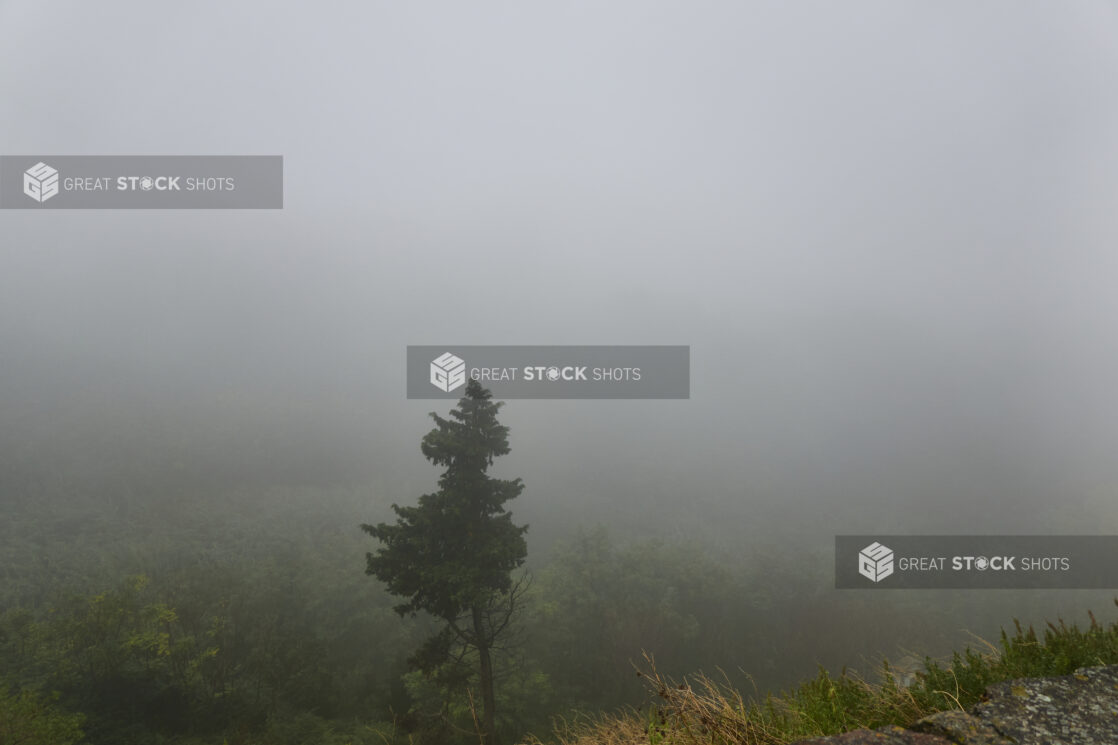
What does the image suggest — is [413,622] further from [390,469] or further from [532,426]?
[532,426]

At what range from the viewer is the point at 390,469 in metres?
50.0

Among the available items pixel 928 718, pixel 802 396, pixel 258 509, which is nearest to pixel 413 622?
pixel 258 509

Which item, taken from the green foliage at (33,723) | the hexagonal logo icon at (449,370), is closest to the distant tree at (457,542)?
the hexagonal logo icon at (449,370)

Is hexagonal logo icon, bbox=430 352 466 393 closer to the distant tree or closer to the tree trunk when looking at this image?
the distant tree

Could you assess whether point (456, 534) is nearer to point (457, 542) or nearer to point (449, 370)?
point (457, 542)

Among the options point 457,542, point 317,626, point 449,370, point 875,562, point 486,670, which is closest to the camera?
point 457,542

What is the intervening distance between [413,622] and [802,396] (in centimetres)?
7845

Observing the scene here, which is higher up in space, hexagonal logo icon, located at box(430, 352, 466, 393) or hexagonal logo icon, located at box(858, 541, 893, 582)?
hexagonal logo icon, located at box(430, 352, 466, 393)

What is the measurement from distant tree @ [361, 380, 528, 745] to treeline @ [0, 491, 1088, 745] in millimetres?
6236

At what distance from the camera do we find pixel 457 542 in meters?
12.1

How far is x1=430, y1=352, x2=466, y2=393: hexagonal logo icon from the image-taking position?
2114cm

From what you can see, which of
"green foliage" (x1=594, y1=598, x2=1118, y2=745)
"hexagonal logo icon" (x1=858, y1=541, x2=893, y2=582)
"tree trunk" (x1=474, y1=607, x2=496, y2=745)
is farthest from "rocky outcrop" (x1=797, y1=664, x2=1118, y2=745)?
"hexagonal logo icon" (x1=858, y1=541, x2=893, y2=582)

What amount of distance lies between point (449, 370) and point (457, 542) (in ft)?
36.5

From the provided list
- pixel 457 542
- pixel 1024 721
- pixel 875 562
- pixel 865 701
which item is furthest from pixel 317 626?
pixel 875 562
